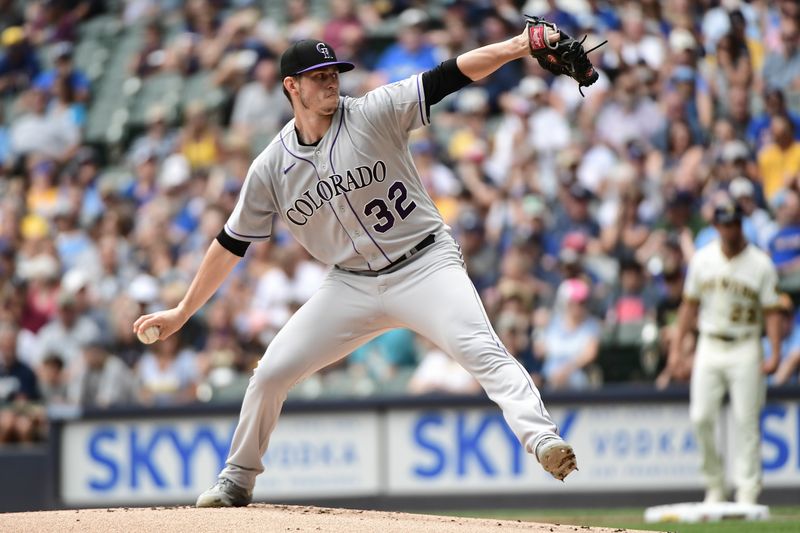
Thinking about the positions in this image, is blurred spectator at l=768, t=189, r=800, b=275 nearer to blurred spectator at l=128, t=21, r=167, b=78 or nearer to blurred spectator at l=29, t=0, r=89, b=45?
blurred spectator at l=128, t=21, r=167, b=78

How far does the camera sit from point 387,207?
590 cm

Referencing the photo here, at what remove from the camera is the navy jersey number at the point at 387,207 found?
5.89m

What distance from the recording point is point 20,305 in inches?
496

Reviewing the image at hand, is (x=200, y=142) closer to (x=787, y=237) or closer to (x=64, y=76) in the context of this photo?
(x=64, y=76)

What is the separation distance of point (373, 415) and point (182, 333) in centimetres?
226

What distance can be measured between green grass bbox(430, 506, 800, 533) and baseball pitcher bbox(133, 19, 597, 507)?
237 cm

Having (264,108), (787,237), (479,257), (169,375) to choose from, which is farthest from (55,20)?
(787,237)

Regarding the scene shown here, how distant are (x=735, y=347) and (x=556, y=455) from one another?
4.08 metres

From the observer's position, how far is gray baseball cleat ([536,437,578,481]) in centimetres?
528

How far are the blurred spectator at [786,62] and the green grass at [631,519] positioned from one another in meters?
3.83

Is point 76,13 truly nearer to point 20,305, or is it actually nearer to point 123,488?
point 20,305

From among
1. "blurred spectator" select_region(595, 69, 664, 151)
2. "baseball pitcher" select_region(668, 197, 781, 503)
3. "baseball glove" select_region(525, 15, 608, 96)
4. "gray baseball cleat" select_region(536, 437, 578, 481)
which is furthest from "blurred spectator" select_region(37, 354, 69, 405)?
"baseball glove" select_region(525, 15, 608, 96)

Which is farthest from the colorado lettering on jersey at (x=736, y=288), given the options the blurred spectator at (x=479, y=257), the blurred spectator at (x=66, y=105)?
the blurred spectator at (x=66, y=105)

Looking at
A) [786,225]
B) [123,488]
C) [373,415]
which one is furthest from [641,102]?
[123,488]
